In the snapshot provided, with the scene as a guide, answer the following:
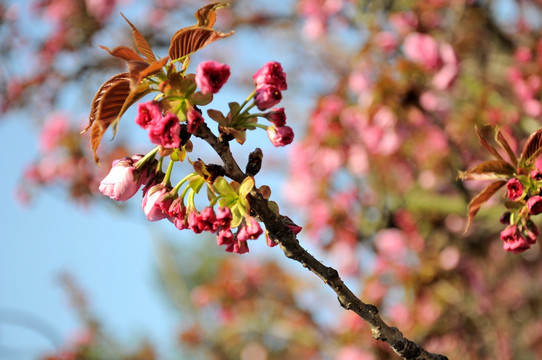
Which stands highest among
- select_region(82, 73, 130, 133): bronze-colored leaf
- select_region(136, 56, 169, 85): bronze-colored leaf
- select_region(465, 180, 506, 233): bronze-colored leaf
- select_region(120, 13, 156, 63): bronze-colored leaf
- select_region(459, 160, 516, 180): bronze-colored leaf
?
select_region(459, 160, 516, 180): bronze-colored leaf

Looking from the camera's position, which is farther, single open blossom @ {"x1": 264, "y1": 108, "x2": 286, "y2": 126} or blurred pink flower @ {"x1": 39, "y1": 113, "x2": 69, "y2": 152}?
blurred pink flower @ {"x1": 39, "y1": 113, "x2": 69, "y2": 152}

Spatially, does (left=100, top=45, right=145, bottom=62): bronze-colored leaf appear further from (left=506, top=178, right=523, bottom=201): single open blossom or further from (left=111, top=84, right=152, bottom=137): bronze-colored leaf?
(left=506, top=178, right=523, bottom=201): single open blossom

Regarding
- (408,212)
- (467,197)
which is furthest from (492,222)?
(408,212)

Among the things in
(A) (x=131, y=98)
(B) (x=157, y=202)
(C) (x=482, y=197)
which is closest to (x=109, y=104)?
(A) (x=131, y=98)

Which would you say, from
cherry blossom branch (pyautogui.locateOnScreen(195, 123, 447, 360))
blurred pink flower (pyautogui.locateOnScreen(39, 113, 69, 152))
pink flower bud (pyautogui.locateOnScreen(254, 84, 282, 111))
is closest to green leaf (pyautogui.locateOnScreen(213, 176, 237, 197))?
cherry blossom branch (pyautogui.locateOnScreen(195, 123, 447, 360))

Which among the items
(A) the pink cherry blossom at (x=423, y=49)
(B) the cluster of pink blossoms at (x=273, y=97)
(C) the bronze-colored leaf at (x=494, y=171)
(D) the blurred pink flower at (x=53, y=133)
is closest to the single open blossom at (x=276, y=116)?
(B) the cluster of pink blossoms at (x=273, y=97)

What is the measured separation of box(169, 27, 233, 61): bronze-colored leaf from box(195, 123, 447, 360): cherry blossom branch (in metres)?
0.09

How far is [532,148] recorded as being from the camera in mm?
812

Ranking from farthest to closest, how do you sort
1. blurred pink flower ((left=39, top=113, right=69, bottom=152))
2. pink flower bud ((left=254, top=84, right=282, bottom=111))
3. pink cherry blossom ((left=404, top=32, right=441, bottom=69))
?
blurred pink flower ((left=39, top=113, right=69, bottom=152)) < pink cherry blossom ((left=404, top=32, right=441, bottom=69)) < pink flower bud ((left=254, top=84, right=282, bottom=111))

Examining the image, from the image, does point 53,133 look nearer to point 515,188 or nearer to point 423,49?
point 423,49

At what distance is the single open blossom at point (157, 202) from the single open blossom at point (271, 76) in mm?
183

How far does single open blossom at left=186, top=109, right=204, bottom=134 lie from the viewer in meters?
0.67

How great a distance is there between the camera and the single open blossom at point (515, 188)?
2.59ft

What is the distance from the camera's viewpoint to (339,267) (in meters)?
2.73
